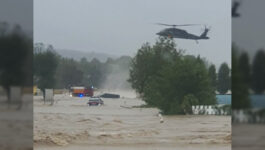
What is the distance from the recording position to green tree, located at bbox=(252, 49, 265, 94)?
535 centimetres

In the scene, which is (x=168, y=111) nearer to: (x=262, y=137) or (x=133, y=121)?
(x=133, y=121)

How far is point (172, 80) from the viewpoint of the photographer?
607 cm

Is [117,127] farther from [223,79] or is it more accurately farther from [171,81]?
[223,79]

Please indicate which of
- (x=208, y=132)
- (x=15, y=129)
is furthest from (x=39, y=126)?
(x=208, y=132)

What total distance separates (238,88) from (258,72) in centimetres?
34

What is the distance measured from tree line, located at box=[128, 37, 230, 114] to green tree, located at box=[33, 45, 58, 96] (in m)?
0.85

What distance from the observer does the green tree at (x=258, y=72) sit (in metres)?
5.35

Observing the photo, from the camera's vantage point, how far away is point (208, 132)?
20.0 feet

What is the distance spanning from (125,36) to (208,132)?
1395 mm

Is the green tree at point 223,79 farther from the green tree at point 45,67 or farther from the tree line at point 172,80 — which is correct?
the green tree at point 45,67

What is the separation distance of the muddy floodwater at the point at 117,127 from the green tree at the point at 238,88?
1.44 ft

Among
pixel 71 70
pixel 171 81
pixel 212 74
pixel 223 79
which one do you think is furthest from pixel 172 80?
pixel 71 70

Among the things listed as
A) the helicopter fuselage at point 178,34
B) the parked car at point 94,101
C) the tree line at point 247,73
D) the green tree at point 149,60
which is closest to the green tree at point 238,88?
the tree line at point 247,73

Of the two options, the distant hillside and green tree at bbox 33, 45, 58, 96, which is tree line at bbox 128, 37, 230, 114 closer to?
the distant hillside
